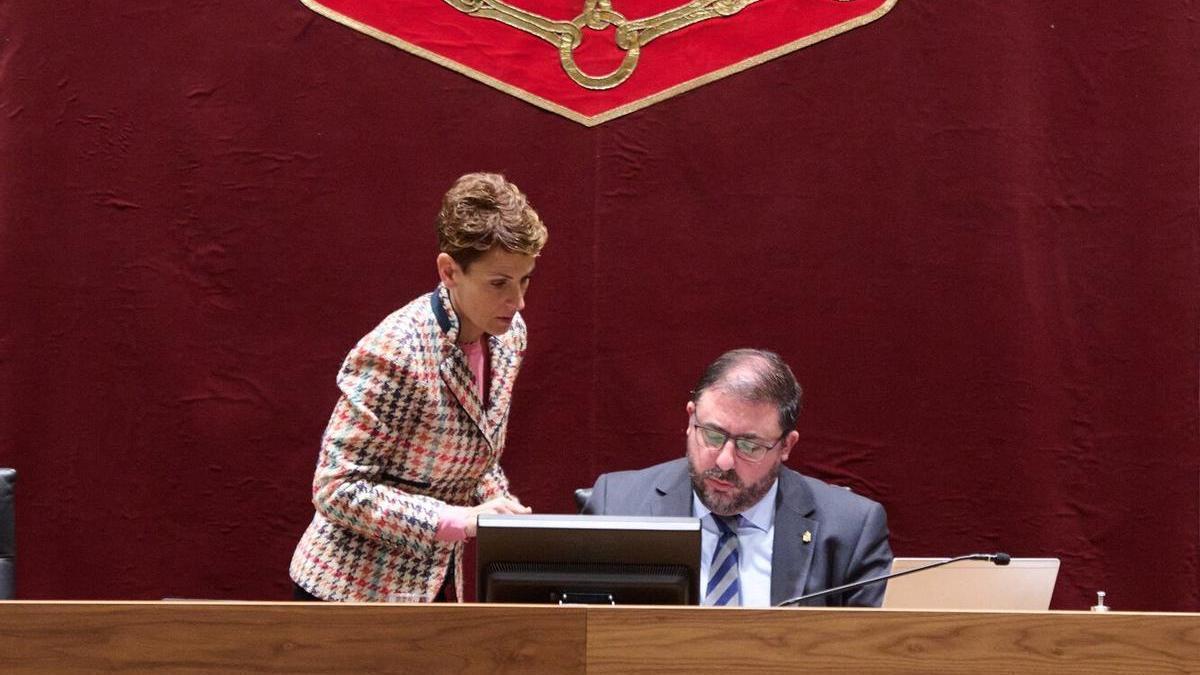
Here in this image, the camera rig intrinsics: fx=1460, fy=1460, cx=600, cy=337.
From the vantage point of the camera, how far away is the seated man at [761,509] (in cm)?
229

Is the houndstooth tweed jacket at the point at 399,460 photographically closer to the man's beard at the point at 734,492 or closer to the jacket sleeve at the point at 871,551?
the man's beard at the point at 734,492

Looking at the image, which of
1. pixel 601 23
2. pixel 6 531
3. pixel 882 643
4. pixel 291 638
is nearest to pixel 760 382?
pixel 882 643

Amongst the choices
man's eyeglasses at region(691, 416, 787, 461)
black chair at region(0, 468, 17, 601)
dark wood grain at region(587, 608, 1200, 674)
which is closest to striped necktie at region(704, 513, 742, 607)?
man's eyeglasses at region(691, 416, 787, 461)

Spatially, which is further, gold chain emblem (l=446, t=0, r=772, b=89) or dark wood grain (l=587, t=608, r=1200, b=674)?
gold chain emblem (l=446, t=0, r=772, b=89)

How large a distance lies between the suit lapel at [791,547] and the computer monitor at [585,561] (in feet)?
1.60

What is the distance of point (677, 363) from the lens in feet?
9.96

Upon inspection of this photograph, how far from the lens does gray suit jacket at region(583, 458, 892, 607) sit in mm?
2264

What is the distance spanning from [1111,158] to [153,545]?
7.06ft

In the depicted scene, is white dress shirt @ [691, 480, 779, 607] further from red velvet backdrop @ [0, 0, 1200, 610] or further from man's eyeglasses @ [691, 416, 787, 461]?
red velvet backdrop @ [0, 0, 1200, 610]

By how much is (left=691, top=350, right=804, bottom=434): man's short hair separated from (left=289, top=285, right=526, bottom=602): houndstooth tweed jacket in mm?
395

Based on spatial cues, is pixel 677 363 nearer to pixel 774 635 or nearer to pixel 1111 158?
pixel 1111 158

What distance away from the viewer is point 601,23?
3.05m

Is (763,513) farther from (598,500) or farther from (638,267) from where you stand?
(638,267)

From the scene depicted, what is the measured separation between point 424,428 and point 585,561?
0.65 meters
